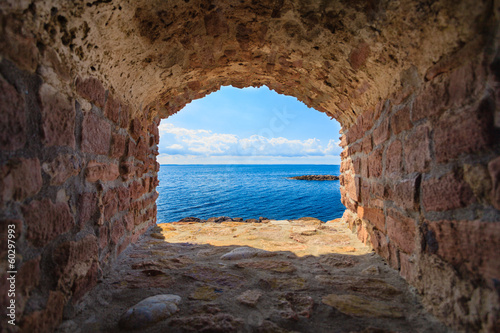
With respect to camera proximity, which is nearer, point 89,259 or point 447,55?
point 447,55

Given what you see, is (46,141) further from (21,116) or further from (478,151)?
(478,151)

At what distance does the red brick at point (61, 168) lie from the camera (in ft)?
4.02

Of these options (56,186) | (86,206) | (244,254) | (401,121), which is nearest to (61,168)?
(56,186)

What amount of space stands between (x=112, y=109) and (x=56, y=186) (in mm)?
811

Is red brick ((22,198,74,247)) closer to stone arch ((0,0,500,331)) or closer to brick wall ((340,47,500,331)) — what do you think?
stone arch ((0,0,500,331))

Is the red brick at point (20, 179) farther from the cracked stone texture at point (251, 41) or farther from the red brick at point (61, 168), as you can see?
the cracked stone texture at point (251, 41)

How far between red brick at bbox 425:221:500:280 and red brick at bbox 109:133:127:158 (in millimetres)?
2206

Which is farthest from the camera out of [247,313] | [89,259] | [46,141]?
[89,259]

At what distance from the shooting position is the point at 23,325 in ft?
3.36

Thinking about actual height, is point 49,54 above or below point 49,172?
above

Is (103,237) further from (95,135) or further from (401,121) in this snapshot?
(401,121)

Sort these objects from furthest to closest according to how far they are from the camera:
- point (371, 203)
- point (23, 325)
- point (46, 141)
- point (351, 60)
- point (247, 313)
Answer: point (371, 203)
point (351, 60)
point (247, 313)
point (46, 141)
point (23, 325)

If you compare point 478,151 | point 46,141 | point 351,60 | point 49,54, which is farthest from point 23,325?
point 351,60

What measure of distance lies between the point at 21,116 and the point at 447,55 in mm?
1940
